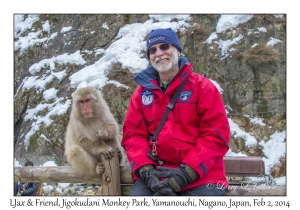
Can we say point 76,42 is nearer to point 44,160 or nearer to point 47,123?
point 47,123

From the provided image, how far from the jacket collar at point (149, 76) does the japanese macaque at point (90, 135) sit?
78 centimetres

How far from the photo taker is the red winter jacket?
98.0 inches

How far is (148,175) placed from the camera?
2.53 m

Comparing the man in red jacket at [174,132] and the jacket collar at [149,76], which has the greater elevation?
the jacket collar at [149,76]

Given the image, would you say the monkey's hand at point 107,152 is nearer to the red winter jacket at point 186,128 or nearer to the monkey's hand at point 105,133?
the monkey's hand at point 105,133

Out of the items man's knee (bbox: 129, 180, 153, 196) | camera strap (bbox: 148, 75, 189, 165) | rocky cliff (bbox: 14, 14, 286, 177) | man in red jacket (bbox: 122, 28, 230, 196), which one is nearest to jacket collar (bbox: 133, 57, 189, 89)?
man in red jacket (bbox: 122, 28, 230, 196)

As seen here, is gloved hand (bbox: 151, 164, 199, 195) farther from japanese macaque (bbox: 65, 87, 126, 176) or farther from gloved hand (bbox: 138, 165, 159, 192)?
japanese macaque (bbox: 65, 87, 126, 176)

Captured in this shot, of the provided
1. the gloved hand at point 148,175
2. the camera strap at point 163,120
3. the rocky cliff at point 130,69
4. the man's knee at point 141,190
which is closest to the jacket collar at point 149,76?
the camera strap at point 163,120

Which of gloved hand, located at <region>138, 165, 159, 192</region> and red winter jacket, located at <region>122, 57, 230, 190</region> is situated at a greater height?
red winter jacket, located at <region>122, 57, 230, 190</region>

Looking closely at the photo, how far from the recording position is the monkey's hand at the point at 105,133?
321 centimetres

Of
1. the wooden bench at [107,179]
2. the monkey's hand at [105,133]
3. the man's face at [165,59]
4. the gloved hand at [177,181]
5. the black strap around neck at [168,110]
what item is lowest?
the wooden bench at [107,179]

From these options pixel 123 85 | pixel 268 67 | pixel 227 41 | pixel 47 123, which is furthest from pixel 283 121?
pixel 47 123

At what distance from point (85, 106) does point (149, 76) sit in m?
0.92
